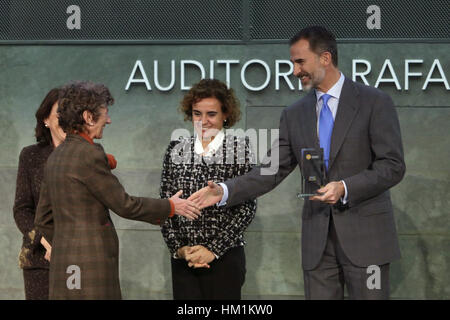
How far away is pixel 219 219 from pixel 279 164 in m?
0.44

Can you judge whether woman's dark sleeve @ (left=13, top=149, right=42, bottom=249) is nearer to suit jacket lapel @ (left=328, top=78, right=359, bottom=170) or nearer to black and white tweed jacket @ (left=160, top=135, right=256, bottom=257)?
black and white tweed jacket @ (left=160, top=135, right=256, bottom=257)

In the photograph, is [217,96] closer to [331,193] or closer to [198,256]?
[198,256]

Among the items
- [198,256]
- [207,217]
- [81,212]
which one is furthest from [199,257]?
[81,212]

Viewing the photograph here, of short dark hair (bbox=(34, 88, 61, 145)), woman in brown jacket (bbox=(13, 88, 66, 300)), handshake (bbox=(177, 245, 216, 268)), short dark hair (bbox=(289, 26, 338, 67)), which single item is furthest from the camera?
short dark hair (bbox=(34, 88, 61, 145))

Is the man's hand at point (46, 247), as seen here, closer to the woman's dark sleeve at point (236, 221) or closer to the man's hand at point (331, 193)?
the woman's dark sleeve at point (236, 221)

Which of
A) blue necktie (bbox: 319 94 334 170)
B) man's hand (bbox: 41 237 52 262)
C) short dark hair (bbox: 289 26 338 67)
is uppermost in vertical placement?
short dark hair (bbox: 289 26 338 67)

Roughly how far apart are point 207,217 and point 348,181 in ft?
2.81

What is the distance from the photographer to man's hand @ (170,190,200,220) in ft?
9.64

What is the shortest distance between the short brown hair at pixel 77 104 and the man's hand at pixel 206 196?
2.12 ft

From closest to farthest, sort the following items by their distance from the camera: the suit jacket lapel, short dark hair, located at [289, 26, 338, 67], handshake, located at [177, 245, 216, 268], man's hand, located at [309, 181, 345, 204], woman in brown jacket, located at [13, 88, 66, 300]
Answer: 1. man's hand, located at [309, 181, 345, 204]
2. the suit jacket lapel
3. short dark hair, located at [289, 26, 338, 67]
4. handshake, located at [177, 245, 216, 268]
5. woman in brown jacket, located at [13, 88, 66, 300]

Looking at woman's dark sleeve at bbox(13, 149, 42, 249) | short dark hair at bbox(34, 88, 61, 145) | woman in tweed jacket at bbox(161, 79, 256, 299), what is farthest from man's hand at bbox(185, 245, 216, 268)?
short dark hair at bbox(34, 88, 61, 145)

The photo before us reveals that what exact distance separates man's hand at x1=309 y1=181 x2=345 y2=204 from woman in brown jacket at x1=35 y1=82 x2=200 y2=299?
898 mm

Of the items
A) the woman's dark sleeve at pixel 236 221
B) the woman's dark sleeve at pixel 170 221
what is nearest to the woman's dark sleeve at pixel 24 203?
the woman's dark sleeve at pixel 170 221
